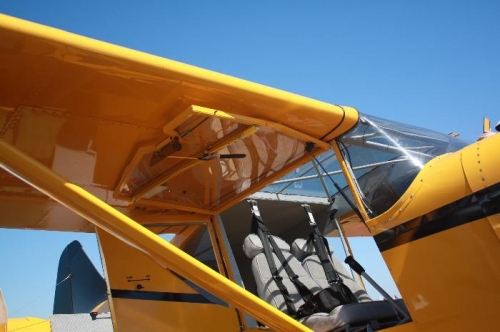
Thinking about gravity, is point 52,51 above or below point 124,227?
above

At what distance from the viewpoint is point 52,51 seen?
2246mm

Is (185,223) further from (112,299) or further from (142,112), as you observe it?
(142,112)

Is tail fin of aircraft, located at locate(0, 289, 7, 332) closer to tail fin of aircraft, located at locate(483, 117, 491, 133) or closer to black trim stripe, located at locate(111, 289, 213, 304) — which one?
black trim stripe, located at locate(111, 289, 213, 304)

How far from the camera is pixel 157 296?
4.16 metres

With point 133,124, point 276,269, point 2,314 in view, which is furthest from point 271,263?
point 2,314

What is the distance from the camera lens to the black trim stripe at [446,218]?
229 centimetres

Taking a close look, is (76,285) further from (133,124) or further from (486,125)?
(486,125)

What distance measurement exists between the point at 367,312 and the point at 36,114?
9.46 ft

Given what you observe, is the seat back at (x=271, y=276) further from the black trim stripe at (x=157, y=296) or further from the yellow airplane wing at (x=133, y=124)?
the yellow airplane wing at (x=133, y=124)

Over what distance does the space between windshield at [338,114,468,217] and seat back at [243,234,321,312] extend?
1.64 meters

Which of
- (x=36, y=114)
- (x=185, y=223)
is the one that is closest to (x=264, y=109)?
(x=36, y=114)

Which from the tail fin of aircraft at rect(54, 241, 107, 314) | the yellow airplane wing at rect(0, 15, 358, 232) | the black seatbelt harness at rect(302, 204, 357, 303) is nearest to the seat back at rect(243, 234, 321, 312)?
the black seatbelt harness at rect(302, 204, 357, 303)

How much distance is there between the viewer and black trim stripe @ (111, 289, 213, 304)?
4039 mm

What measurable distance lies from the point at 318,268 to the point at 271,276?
0.85 meters
